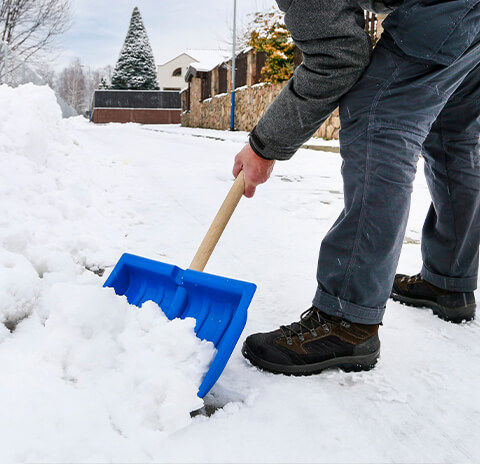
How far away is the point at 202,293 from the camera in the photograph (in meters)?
1.25

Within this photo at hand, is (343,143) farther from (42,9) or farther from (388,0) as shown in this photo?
(42,9)

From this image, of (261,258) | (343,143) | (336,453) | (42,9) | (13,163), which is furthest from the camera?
(42,9)

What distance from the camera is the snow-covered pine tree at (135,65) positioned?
3369 cm

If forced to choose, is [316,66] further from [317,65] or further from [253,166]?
[253,166]

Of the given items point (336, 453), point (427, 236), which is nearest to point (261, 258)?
point (427, 236)

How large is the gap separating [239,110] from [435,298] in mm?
14071

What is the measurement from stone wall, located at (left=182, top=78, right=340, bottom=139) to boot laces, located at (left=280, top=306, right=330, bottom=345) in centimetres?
805

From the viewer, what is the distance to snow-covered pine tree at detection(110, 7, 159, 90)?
33.7 metres

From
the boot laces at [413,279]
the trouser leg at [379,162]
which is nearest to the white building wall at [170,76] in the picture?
the boot laces at [413,279]

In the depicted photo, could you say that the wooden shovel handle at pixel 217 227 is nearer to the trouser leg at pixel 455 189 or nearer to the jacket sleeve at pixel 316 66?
the jacket sleeve at pixel 316 66

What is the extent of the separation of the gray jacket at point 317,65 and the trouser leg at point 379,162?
0.06 m

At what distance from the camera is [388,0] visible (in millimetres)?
1149

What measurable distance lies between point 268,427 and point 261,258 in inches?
46.0

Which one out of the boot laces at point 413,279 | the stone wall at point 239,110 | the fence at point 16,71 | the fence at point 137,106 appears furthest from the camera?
the fence at point 137,106
